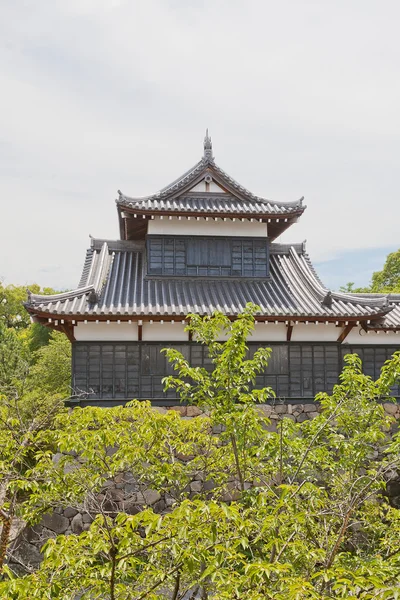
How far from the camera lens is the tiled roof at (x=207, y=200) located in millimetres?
15141

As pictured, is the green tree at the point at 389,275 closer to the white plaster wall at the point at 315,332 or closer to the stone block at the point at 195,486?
the white plaster wall at the point at 315,332

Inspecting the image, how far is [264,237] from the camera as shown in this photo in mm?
16234

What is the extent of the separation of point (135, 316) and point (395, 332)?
762 cm

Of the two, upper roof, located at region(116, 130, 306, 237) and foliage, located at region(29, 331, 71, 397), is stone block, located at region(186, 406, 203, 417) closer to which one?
upper roof, located at region(116, 130, 306, 237)

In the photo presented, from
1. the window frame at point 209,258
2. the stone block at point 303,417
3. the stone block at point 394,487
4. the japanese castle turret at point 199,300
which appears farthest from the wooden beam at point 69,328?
the stone block at point 394,487

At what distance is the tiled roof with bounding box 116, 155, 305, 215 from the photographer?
15141mm

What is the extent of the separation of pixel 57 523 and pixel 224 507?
10.2 m

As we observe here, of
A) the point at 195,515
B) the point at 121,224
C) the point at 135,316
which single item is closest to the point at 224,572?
the point at 195,515

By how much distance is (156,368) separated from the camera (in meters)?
13.7

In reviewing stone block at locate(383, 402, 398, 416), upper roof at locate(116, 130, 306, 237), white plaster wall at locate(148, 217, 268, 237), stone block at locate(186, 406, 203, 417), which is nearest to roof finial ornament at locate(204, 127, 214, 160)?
upper roof at locate(116, 130, 306, 237)

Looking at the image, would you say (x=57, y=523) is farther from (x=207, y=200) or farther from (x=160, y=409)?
(x=207, y=200)

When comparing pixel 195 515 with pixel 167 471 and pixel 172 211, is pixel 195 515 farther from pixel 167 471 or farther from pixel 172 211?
pixel 172 211

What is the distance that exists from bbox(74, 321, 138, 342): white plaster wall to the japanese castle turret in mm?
26

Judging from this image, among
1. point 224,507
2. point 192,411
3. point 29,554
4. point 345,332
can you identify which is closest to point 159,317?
point 192,411
